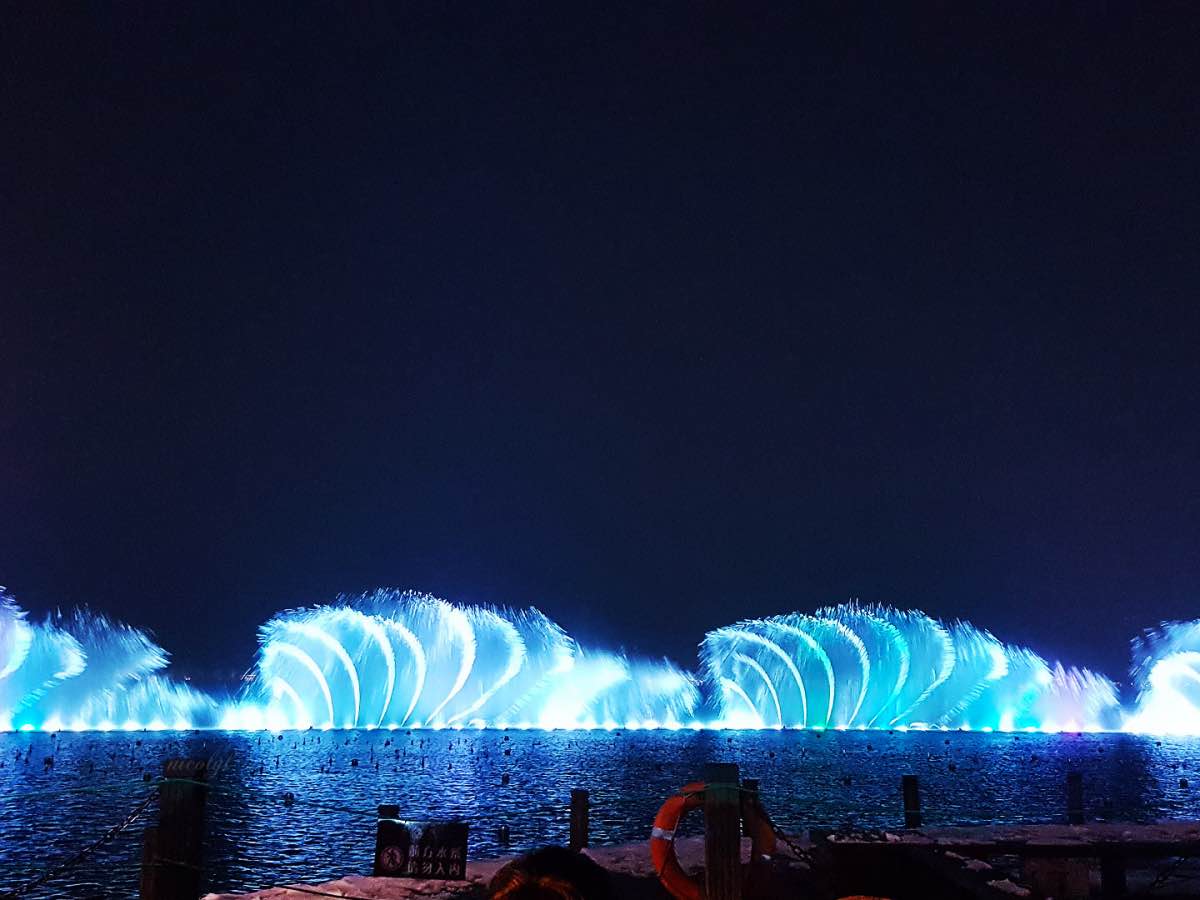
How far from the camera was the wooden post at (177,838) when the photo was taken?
10625 millimetres

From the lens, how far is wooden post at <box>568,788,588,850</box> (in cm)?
2433

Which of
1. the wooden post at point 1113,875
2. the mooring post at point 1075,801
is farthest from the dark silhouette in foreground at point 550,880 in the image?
the mooring post at point 1075,801

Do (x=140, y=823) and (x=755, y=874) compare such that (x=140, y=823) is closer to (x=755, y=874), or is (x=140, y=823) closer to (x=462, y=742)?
(x=755, y=874)

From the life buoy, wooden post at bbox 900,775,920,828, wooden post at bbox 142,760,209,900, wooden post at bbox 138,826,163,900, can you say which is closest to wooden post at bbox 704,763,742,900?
the life buoy

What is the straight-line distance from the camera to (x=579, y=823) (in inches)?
960

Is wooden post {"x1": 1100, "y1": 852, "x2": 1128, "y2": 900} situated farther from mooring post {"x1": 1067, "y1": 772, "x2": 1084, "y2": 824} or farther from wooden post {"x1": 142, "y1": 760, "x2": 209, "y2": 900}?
wooden post {"x1": 142, "y1": 760, "x2": 209, "y2": 900}

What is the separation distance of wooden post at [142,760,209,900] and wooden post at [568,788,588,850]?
47.8ft

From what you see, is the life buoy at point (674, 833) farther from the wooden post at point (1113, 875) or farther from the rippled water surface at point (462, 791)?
the wooden post at point (1113, 875)

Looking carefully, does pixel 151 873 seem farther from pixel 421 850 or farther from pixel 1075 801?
pixel 1075 801

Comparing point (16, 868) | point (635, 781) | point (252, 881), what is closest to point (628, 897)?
point (252, 881)

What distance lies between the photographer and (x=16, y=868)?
33469mm

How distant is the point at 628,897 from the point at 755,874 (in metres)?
2.56

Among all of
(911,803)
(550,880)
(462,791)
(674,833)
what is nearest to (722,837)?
(550,880)

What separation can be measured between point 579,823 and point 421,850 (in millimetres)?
5553
